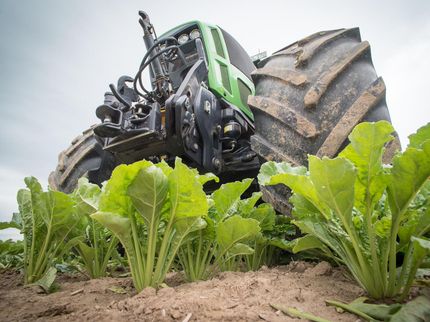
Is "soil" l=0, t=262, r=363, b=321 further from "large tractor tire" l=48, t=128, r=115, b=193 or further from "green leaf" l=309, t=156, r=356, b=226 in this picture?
"large tractor tire" l=48, t=128, r=115, b=193

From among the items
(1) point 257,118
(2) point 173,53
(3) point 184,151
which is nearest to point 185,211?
(3) point 184,151

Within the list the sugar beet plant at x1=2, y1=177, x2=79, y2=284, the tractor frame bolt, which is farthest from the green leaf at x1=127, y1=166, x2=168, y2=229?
the tractor frame bolt

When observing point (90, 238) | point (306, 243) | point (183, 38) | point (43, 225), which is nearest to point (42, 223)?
point (43, 225)

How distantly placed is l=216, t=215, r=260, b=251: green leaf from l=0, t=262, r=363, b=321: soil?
0.40ft

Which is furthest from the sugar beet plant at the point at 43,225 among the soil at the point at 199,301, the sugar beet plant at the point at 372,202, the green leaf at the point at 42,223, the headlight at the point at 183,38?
the headlight at the point at 183,38

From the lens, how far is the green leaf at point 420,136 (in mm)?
811

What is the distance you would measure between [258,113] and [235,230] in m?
0.87

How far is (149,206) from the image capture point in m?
0.85

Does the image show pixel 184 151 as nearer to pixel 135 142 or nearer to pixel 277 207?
pixel 135 142

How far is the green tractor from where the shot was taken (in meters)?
1.42

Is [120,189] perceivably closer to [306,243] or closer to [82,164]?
[306,243]

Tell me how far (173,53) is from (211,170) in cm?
98

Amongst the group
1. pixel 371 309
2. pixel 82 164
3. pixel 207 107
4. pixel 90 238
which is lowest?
pixel 371 309

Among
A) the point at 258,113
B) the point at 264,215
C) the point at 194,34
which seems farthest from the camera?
the point at 194,34
